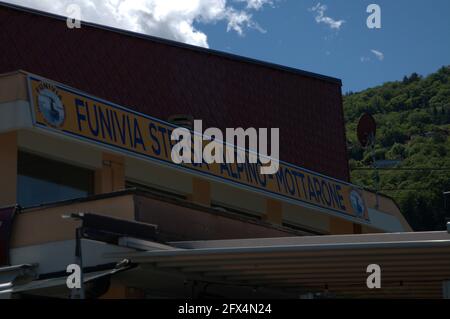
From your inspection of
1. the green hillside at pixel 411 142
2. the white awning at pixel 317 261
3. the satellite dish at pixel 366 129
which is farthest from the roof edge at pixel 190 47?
the green hillside at pixel 411 142

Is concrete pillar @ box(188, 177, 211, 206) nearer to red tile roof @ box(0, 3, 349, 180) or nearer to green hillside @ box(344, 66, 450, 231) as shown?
red tile roof @ box(0, 3, 349, 180)

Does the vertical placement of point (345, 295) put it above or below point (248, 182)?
below

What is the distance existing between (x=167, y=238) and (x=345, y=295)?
10.7ft

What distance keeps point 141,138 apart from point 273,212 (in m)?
6.03

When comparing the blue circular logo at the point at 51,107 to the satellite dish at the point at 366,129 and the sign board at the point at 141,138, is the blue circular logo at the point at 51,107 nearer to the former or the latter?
the sign board at the point at 141,138

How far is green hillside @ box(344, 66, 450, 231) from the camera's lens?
5403 centimetres

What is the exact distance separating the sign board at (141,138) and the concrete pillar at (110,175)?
0.77 m

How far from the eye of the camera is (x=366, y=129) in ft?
96.4

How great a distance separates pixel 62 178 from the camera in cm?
2080

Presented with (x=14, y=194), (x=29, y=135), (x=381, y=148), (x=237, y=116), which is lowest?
(x=14, y=194)

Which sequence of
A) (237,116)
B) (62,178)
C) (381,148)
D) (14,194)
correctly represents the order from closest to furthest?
(14,194), (62,178), (237,116), (381,148)

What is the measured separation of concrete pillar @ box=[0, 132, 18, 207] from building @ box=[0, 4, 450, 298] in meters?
0.02

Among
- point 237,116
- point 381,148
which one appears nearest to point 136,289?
point 237,116
